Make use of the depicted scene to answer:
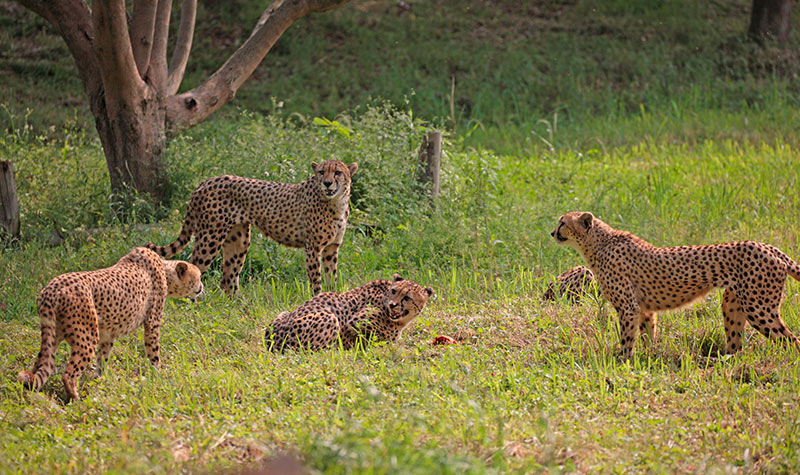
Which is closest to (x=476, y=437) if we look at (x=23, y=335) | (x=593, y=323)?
(x=593, y=323)

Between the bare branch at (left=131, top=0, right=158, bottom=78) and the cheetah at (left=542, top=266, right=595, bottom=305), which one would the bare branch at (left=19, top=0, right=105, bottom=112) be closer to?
the bare branch at (left=131, top=0, right=158, bottom=78)

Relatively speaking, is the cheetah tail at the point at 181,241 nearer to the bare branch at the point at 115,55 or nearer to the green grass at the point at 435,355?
the green grass at the point at 435,355

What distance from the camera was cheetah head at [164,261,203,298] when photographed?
5938mm

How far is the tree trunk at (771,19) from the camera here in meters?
16.1

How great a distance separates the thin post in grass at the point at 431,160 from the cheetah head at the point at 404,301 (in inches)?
122

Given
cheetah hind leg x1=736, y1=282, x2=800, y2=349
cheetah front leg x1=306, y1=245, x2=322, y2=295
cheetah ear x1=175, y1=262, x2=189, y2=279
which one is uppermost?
cheetah hind leg x1=736, y1=282, x2=800, y2=349

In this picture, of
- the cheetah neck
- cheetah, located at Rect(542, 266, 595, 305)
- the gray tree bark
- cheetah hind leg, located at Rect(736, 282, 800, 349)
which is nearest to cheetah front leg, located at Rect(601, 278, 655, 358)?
cheetah hind leg, located at Rect(736, 282, 800, 349)

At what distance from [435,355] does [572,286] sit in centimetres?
163

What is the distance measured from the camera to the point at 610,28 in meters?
17.1

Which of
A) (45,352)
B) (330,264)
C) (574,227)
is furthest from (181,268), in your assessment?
(574,227)

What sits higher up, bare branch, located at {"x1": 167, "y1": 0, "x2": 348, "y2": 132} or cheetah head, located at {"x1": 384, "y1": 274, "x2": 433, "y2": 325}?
bare branch, located at {"x1": 167, "y1": 0, "x2": 348, "y2": 132}

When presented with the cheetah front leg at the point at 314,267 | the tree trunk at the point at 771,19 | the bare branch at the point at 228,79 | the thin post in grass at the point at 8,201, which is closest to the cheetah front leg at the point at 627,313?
the cheetah front leg at the point at 314,267

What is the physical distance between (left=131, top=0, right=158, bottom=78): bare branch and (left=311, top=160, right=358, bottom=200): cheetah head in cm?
345

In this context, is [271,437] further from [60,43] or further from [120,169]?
[60,43]
